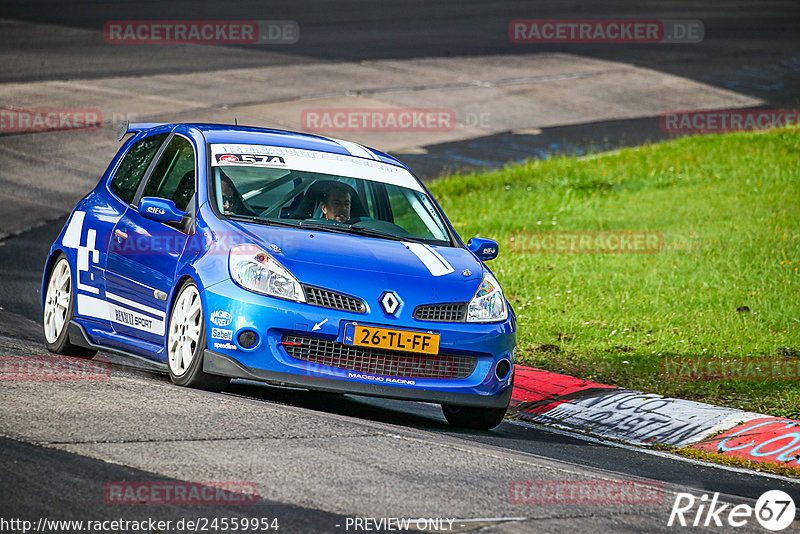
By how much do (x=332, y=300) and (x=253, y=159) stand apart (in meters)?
1.60

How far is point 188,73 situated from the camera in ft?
82.8

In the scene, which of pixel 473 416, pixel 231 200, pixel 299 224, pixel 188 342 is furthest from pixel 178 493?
pixel 473 416

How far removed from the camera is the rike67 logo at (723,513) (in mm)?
5754

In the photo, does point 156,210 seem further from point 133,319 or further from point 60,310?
point 60,310

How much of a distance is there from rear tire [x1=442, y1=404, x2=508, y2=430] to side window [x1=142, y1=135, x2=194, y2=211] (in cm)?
225

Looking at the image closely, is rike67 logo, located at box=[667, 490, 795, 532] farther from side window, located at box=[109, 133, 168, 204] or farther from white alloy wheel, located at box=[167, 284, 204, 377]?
side window, located at box=[109, 133, 168, 204]

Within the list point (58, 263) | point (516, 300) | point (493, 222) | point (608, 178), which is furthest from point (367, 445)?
point (608, 178)

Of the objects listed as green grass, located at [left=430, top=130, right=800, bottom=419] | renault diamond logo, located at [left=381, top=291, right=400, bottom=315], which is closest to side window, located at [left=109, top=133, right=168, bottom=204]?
renault diamond logo, located at [left=381, top=291, right=400, bottom=315]

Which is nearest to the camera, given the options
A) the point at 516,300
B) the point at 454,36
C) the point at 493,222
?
the point at 516,300

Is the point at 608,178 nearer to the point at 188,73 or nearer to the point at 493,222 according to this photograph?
the point at 493,222

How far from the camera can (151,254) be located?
8102 mm

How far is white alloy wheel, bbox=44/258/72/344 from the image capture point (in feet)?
29.7

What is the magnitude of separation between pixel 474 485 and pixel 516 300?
677cm

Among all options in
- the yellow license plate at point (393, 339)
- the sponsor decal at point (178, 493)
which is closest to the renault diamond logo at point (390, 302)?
the yellow license plate at point (393, 339)
